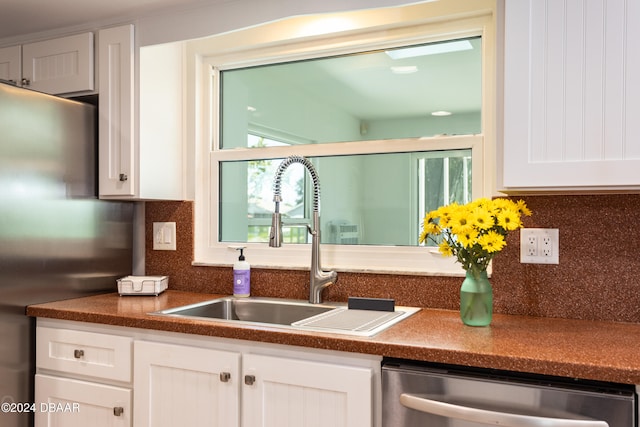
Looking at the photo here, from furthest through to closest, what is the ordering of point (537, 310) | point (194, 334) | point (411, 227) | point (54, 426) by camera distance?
point (411, 227) → point (54, 426) → point (537, 310) → point (194, 334)

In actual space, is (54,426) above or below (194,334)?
below

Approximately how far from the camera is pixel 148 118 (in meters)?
2.28

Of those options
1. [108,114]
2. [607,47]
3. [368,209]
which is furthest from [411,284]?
Result: [108,114]

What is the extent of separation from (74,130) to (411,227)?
1431 millimetres

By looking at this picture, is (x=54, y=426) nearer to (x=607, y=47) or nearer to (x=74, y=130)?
(x=74, y=130)

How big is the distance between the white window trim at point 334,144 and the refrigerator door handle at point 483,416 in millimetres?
695

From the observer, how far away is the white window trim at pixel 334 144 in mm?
1986

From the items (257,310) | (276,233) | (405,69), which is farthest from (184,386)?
(405,69)

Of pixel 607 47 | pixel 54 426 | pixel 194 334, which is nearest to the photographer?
pixel 607 47

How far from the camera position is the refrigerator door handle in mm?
1210

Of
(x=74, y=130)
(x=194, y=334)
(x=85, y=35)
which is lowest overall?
(x=194, y=334)

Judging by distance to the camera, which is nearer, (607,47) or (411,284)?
(607,47)

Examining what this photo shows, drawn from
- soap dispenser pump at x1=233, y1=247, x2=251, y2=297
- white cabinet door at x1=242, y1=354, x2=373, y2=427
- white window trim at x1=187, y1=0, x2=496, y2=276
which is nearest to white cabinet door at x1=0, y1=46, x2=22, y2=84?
white window trim at x1=187, y1=0, x2=496, y2=276

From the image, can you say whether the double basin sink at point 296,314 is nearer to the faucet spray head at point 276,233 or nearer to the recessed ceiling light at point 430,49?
the faucet spray head at point 276,233
